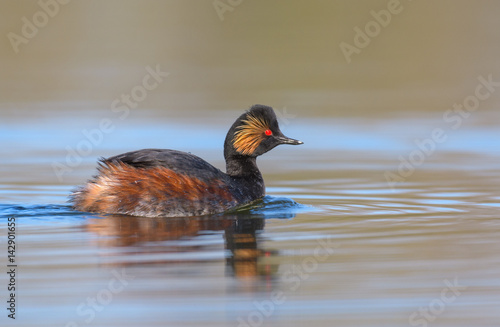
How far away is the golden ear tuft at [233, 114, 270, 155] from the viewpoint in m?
11.4

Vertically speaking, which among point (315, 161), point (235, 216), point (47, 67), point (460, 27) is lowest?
point (235, 216)

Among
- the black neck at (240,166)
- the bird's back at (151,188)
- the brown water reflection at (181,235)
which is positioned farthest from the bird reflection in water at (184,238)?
the black neck at (240,166)

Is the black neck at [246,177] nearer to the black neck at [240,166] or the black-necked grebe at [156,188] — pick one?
the black neck at [240,166]

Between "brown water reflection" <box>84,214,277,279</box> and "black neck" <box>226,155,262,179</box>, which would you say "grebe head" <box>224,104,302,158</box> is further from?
"brown water reflection" <box>84,214,277,279</box>

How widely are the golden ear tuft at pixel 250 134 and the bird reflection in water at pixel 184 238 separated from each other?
108 cm

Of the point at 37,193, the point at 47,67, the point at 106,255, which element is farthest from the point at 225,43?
the point at 106,255

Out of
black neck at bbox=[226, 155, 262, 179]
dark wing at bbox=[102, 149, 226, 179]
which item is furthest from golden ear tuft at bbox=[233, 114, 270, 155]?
dark wing at bbox=[102, 149, 226, 179]

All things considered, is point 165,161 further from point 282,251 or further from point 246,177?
point 282,251

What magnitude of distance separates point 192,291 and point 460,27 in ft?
88.2

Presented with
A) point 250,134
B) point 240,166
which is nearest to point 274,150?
point 240,166

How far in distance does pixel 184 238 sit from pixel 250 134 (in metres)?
2.69

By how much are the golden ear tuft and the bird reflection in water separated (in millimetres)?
1078

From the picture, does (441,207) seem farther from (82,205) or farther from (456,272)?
(82,205)

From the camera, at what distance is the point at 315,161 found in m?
14.5
